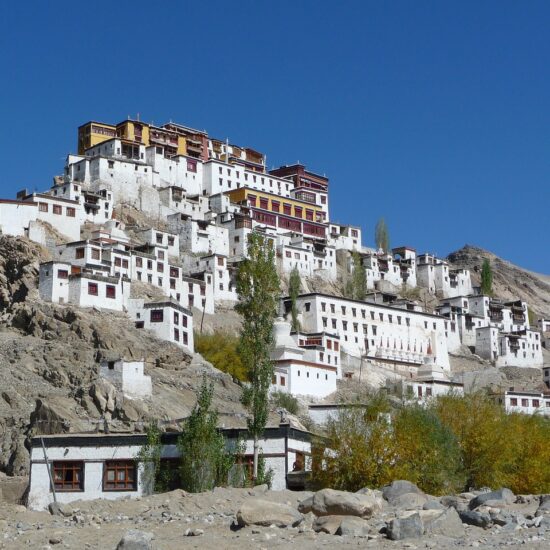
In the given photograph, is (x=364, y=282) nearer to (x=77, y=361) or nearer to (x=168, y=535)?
(x=77, y=361)

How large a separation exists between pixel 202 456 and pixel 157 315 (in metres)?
30.2

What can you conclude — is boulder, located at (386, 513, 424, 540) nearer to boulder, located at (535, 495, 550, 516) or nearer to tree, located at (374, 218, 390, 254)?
boulder, located at (535, 495, 550, 516)

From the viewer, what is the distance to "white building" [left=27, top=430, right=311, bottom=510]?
37625mm

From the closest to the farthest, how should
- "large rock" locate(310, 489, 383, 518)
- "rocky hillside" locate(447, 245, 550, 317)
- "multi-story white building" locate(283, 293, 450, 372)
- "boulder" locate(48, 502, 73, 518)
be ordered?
1. "large rock" locate(310, 489, 383, 518)
2. "boulder" locate(48, 502, 73, 518)
3. "multi-story white building" locate(283, 293, 450, 372)
4. "rocky hillside" locate(447, 245, 550, 317)

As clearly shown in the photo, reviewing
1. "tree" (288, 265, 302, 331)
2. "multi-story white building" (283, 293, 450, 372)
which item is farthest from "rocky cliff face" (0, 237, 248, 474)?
"multi-story white building" (283, 293, 450, 372)

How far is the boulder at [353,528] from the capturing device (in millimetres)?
29094

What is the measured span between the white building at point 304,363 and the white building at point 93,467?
89.4 ft

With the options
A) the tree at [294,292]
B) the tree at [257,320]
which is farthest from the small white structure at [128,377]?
the tree at [294,292]

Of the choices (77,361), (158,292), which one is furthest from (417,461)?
(158,292)

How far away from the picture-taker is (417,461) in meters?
38.6

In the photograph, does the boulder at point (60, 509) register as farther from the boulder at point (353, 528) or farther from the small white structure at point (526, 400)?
the small white structure at point (526, 400)

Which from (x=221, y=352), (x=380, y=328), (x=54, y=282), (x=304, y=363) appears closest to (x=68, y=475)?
(x=54, y=282)

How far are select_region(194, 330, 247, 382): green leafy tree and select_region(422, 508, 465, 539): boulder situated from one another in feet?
121

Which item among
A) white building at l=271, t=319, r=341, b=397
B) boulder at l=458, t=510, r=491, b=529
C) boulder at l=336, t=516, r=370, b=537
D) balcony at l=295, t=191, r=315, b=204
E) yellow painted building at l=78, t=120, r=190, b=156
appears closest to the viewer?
boulder at l=336, t=516, r=370, b=537
